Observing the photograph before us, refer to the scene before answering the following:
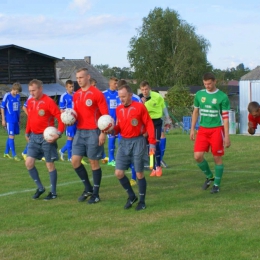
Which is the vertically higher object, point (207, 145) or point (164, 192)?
point (207, 145)

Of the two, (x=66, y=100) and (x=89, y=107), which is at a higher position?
(x=66, y=100)

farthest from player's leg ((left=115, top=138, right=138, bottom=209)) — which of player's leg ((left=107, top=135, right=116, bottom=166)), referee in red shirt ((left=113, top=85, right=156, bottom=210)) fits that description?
player's leg ((left=107, top=135, right=116, bottom=166))

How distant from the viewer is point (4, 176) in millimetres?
12961

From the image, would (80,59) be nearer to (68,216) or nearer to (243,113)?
(243,113)

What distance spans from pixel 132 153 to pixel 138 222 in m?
1.39

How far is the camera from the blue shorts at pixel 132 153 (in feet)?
28.5

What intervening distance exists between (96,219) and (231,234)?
2.10 m

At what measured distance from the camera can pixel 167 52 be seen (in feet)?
243

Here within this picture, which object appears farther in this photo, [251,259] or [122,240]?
[122,240]

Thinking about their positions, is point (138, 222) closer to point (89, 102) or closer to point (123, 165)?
point (123, 165)

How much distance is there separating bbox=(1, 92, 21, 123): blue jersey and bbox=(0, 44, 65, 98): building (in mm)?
29550

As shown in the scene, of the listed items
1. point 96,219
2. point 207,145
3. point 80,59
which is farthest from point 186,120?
point 80,59

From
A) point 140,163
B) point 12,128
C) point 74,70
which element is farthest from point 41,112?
point 74,70

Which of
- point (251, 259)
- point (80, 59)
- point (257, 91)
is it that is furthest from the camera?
point (80, 59)
